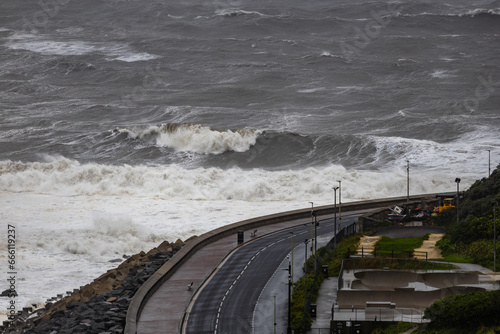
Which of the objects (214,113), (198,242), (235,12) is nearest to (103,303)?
(198,242)

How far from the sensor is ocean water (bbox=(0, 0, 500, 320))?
77.8 m

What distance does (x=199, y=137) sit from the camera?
10594 centimetres

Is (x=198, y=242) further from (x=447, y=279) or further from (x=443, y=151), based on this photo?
(x=443, y=151)

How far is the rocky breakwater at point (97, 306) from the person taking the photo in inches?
1734

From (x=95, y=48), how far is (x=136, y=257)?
9372 cm

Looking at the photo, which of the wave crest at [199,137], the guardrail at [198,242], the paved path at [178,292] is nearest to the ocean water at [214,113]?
the wave crest at [199,137]

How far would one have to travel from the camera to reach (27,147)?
10462cm

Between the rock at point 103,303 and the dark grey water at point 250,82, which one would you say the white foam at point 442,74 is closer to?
the dark grey water at point 250,82

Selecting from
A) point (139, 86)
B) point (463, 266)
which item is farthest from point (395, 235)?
point (139, 86)

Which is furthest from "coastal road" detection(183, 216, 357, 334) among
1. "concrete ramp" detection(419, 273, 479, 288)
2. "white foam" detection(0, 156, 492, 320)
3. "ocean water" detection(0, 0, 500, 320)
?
"ocean water" detection(0, 0, 500, 320)

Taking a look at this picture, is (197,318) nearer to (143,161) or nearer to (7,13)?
(143,161)

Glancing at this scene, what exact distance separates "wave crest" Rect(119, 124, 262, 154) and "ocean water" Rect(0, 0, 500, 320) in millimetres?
215

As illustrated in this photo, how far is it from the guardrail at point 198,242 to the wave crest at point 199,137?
33.4m

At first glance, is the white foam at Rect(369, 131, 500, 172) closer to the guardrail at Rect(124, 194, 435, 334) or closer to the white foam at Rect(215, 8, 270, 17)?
the guardrail at Rect(124, 194, 435, 334)
